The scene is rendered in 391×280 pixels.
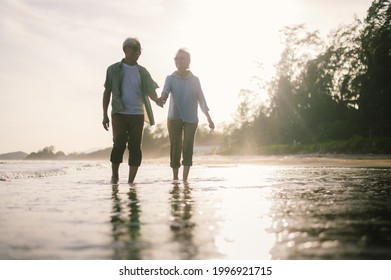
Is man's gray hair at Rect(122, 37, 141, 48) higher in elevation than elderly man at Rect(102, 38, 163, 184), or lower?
higher

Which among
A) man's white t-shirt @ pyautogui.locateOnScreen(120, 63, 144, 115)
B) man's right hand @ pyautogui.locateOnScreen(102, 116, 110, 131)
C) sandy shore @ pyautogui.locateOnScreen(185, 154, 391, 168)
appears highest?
man's white t-shirt @ pyautogui.locateOnScreen(120, 63, 144, 115)

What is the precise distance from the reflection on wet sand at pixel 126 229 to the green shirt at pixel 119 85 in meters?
2.13

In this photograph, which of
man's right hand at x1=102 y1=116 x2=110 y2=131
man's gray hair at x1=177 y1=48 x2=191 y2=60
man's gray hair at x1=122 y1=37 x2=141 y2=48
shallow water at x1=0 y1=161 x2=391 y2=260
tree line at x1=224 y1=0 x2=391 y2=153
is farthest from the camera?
tree line at x1=224 y1=0 x2=391 y2=153

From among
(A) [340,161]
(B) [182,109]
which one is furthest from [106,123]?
(A) [340,161]

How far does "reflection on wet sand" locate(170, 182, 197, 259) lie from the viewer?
1.68 meters

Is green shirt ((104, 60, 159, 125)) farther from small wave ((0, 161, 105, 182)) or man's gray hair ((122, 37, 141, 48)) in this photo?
small wave ((0, 161, 105, 182))

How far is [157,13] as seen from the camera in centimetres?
767

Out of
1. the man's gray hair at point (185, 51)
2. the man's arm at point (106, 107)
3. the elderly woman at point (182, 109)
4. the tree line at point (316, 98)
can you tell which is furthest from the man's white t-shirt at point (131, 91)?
the tree line at point (316, 98)

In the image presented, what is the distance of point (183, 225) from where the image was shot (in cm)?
212

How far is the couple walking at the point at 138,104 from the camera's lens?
5.08 metres

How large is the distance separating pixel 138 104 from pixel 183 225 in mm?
3194

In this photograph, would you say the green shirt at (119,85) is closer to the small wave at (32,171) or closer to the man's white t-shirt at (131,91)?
the man's white t-shirt at (131,91)

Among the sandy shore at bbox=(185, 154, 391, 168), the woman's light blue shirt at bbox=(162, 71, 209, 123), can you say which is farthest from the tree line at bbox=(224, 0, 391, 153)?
the woman's light blue shirt at bbox=(162, 71, 209, 123)

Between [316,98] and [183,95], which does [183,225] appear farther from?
[316,98]
